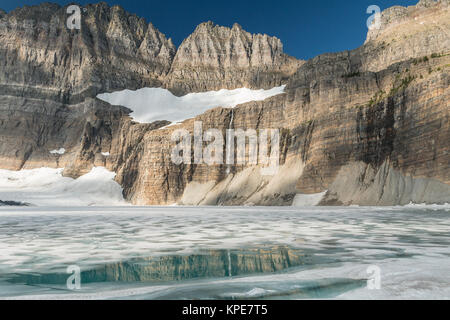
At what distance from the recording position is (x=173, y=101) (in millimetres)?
155500

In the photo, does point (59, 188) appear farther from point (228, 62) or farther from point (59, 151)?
point (228, 62)

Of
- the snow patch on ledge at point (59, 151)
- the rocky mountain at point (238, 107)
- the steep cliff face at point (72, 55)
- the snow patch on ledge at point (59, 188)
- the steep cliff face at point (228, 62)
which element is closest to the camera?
the rocky mountain at point (238, 107)

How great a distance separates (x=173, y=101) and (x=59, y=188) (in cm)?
5708

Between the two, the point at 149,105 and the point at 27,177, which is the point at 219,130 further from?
the point at 27,177

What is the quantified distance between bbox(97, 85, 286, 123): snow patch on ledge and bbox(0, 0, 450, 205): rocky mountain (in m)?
3.76

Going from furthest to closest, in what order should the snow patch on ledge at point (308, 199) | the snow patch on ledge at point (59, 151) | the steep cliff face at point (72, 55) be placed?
the steep cliff face at point (72, 55) < the snow patch on ledge at point (59, 151) < the snow patch on ledge at point (308, 199)

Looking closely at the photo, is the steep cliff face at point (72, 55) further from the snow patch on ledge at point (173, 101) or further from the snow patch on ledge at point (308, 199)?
the snow patch on ledge at point (308, 199)

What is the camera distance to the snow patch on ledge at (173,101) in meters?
142

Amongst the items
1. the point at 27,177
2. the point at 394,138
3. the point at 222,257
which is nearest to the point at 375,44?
the point at 394,138

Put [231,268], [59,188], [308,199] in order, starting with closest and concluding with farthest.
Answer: [231,268] < [308,199] < [59,188]

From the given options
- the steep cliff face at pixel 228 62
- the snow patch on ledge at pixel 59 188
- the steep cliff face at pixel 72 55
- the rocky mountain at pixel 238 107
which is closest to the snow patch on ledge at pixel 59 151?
the rocky mountain at pixel 238 107

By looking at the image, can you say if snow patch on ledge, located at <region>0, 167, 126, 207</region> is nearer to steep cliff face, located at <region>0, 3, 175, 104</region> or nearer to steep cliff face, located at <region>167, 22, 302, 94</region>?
steep cliff face, located at <region>0, 3, 175, 104</region>

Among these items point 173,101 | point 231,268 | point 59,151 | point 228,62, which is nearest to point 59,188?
point 59,151

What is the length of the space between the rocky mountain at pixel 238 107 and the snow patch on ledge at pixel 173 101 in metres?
3.76
